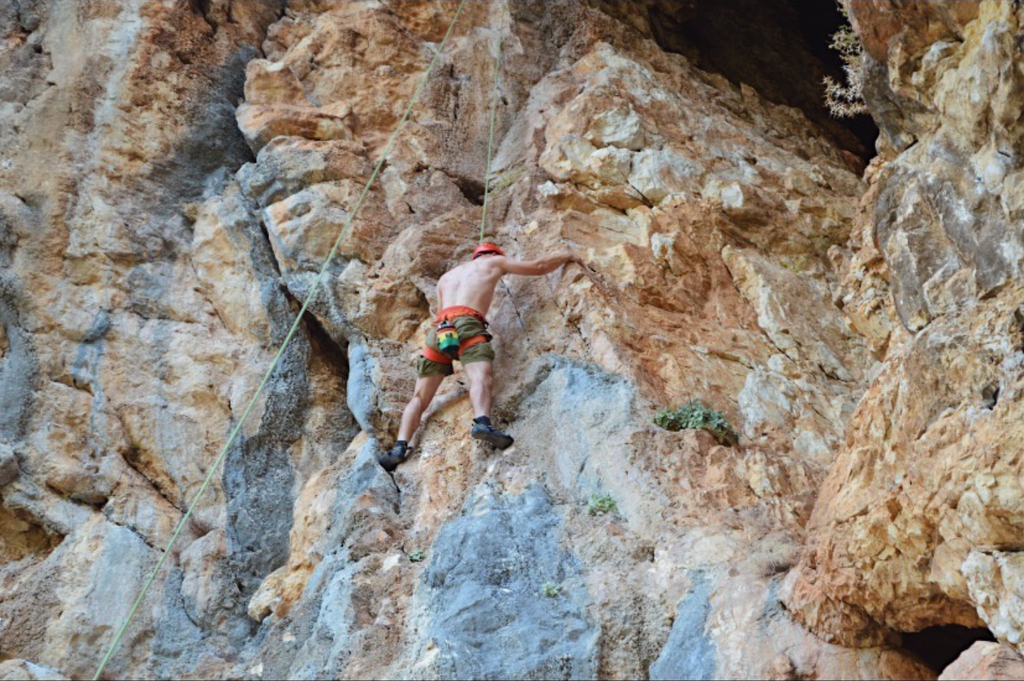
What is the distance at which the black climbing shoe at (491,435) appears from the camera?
19.0 ft

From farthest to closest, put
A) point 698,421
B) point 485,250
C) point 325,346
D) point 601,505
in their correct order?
point 325,346, point 485,250, point 698,421, point 601,505

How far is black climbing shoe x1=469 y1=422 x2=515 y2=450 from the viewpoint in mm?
5793

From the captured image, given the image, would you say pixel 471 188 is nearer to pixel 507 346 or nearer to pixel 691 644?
pixel 507 346

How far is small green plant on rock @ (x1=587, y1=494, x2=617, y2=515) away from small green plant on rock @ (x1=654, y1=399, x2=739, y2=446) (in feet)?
1.91

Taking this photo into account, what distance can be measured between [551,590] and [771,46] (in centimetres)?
685

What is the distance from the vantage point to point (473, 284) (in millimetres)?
6453

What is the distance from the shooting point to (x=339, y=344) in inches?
283

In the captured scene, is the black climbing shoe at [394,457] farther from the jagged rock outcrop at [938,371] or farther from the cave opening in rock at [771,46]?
the cave opening in rock at [771,46]

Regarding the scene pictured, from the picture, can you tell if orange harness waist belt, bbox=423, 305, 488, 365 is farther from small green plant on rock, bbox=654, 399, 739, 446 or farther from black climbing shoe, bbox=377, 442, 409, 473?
small green plant on rock, bbox=654, 399, 739, 446

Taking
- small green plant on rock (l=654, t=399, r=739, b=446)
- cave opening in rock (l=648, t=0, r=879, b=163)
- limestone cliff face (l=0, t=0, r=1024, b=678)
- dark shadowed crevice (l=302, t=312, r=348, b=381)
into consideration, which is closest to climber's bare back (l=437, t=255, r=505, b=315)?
limestone cliff face (l=0, t=0, r=1024, b=678)

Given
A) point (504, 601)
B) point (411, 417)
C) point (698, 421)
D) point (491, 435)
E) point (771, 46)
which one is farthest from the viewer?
point (771, 46)

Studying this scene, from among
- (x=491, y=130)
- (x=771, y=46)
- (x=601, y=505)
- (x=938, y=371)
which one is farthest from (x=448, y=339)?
(x=771, y=46)

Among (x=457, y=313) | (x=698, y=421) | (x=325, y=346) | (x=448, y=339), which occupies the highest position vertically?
(x=698, y=421)

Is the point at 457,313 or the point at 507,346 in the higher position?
the point at 457,313
